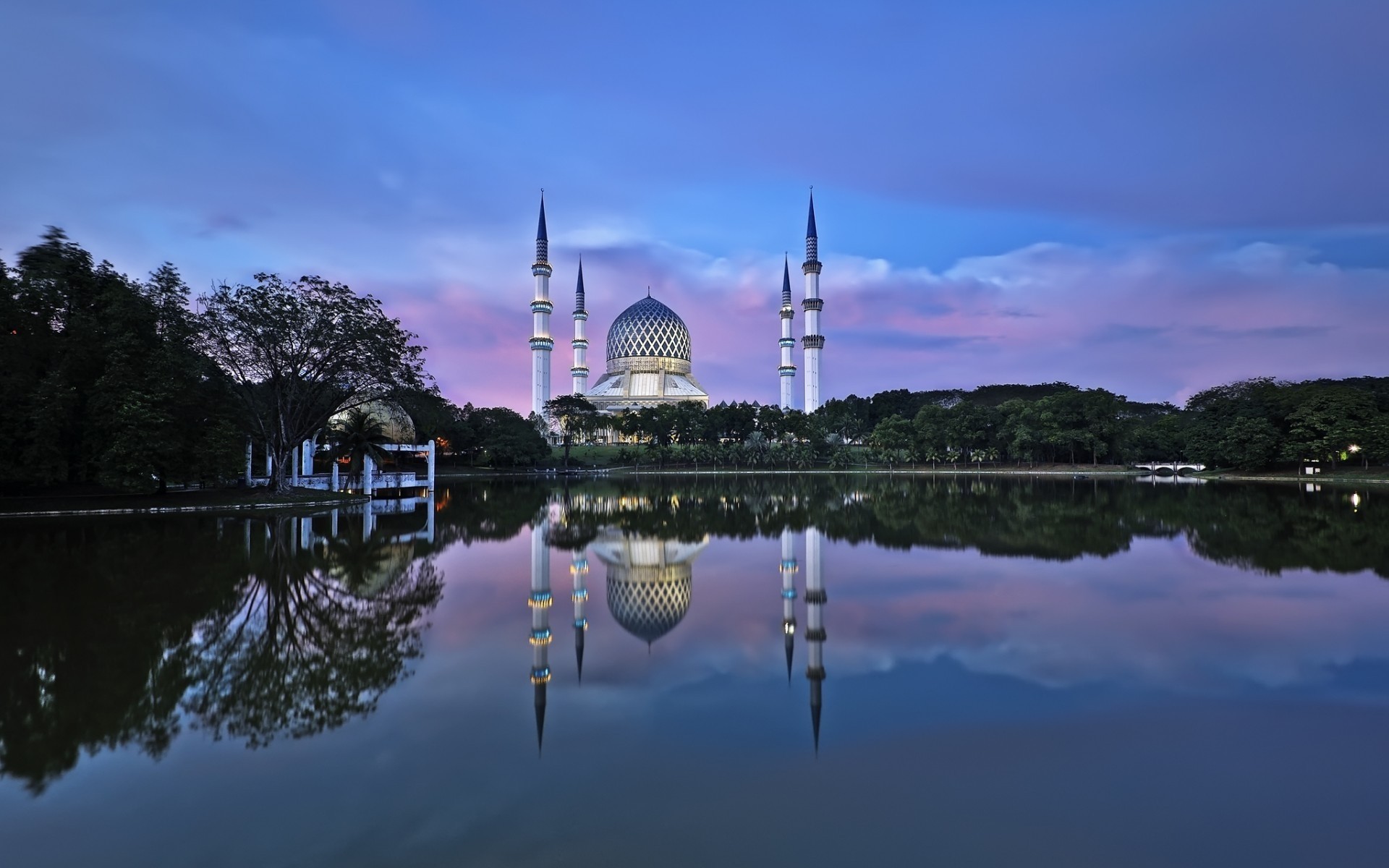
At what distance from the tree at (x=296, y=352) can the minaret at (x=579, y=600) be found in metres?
18.3

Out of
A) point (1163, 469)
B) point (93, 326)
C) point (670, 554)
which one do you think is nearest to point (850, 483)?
point (1163, 469)

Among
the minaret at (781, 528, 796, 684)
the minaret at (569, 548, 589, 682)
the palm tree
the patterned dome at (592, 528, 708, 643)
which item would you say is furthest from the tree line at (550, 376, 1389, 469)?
the minaret at (569, 548, 589, 682)

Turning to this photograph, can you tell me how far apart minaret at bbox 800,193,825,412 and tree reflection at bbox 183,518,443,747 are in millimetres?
81199

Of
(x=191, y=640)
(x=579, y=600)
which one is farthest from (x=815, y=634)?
(x=191, y=640)

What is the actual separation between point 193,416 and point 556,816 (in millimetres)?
29928

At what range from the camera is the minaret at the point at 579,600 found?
876 centimetres

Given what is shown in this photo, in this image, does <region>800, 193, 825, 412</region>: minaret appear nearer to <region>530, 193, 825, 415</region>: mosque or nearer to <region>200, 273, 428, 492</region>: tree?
<region>530, 193, 825, 415</region>: mosque

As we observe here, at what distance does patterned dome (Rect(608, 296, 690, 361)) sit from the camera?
10338 centimetres

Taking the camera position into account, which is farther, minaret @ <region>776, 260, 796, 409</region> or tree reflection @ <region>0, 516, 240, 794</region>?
minaret @ <region>776, 260, 796, 409</region>

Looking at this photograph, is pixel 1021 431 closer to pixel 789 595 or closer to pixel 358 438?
pixel 358 438

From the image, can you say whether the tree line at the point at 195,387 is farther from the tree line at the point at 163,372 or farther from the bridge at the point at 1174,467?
the bridge at the point at 1174,467

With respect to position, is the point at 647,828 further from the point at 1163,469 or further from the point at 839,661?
the point at 1163,469

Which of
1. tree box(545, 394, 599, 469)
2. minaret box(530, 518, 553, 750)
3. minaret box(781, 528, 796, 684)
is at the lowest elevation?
minaret box(530, 518, 553, 750)

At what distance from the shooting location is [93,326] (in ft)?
81.7
